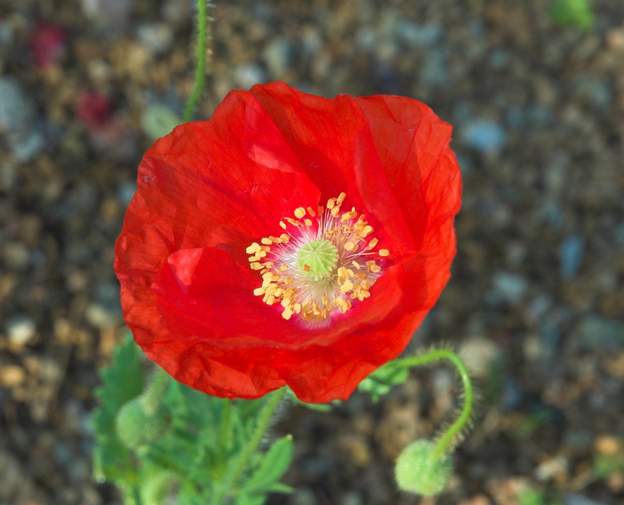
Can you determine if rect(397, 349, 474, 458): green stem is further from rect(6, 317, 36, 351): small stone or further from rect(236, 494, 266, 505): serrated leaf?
rect(6, 317, 36, 351): small stone

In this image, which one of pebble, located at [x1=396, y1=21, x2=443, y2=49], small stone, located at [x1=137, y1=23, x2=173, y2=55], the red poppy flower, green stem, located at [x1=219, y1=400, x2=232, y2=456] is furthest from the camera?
pebble, located at [x1=396, y1=21, x2=443, y2=49]

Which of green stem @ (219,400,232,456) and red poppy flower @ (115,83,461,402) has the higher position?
red poppy flower @ (115,83,461,402)

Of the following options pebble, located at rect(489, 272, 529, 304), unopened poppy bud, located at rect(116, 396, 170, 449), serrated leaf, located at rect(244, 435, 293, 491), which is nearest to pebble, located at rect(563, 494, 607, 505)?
pebble, located at rect(489, 272, 529, 304)

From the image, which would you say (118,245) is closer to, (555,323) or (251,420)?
(251,420)

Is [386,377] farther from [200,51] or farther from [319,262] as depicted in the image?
[200,51]

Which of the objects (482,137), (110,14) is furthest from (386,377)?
(110,14)
